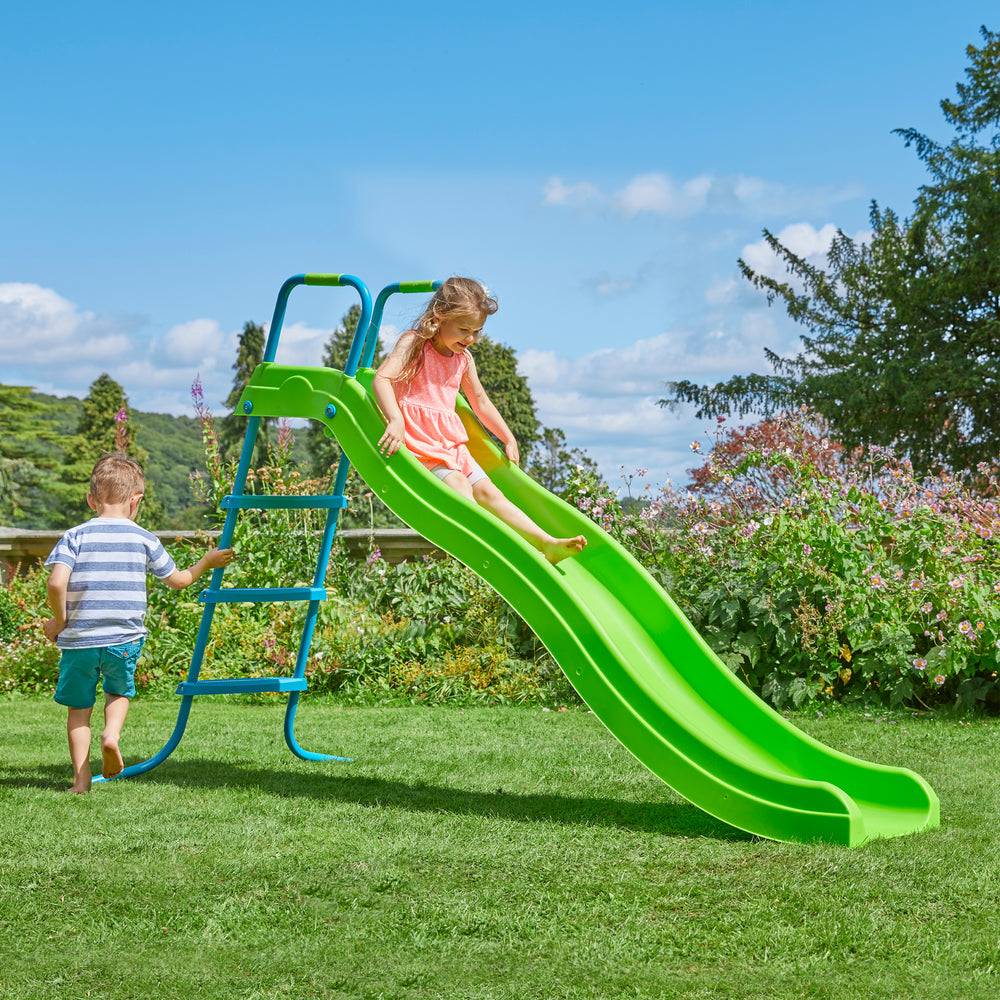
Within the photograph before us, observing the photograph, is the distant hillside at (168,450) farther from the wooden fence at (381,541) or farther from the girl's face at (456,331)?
the girl's face at (456,331)

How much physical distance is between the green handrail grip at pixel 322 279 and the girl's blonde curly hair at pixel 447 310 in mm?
494

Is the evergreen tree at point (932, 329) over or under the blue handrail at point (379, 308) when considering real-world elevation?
over

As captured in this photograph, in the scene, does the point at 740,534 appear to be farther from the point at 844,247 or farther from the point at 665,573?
the point at 844,247

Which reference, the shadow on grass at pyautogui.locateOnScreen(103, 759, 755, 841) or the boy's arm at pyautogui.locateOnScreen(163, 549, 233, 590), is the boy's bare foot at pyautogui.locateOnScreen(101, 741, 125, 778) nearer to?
the shadow on grass at pyautogui.locateOnScreen(103, 759, 755, 841)

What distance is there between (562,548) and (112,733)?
1.93m

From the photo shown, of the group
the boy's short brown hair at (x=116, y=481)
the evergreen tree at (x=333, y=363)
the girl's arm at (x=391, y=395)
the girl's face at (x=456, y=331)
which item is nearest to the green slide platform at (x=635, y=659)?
the girl's arm at (x=391, y=395)

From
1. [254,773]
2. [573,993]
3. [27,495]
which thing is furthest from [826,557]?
[27,495]

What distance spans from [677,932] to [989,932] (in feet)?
2.63

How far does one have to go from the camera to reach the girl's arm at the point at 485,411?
16.0ft

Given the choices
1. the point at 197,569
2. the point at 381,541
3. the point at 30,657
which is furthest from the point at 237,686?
the point at 381,541

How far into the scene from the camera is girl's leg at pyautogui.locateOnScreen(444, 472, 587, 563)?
437 cm

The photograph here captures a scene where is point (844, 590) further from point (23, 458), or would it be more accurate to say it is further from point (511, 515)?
point (23, 458)

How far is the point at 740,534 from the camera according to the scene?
6.94 meters

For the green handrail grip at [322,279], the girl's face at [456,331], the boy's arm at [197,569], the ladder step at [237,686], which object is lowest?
the ladder step at [237,686]
